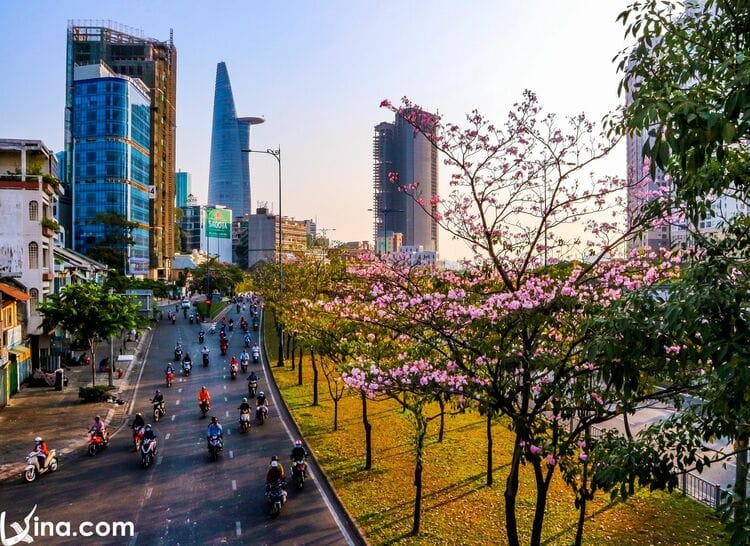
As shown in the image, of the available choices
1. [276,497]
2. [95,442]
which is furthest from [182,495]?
[95,442]

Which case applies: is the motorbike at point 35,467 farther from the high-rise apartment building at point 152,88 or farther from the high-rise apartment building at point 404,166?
the high-rise apartment building at point 404,166

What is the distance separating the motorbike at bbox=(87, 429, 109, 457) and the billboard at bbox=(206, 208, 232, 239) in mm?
148882

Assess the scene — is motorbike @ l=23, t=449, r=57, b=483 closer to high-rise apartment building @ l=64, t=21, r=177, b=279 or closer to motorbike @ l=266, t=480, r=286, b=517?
motorbike @ l=266, t=480, r=286, b=517

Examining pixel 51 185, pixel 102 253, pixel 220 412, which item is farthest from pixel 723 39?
pixel 102 253

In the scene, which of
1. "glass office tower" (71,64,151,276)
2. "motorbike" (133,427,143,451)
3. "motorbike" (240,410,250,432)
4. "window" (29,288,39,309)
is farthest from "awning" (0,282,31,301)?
"glass office tower" (71,64,151,276)

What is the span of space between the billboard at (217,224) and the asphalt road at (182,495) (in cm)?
14683

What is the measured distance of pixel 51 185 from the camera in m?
34.2

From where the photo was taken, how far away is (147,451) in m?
18.5

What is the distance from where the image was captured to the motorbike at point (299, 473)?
16734mm

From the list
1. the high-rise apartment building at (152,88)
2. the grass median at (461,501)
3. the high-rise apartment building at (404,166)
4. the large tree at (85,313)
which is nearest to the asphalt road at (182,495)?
the grass median at (461,501)

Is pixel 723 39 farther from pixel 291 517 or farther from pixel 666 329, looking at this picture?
pixel 291 517

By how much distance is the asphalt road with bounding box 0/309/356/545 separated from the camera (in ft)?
45.0

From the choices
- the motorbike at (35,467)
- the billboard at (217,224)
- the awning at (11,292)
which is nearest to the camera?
the motorbike at (35,467)

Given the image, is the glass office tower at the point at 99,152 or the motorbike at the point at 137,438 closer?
the motorbike at the point at 137,438
